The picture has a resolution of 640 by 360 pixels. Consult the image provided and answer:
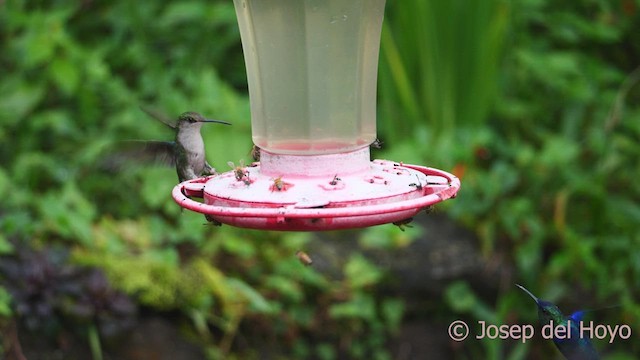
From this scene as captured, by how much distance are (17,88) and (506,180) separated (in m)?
2.48

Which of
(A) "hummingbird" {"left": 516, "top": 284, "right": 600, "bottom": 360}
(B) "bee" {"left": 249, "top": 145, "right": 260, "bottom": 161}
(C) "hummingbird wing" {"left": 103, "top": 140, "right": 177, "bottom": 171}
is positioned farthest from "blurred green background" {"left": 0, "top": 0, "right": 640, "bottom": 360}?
(A) "hummingbird" {"left": 516, "top": 284, "right": 600, "bottom": 360}

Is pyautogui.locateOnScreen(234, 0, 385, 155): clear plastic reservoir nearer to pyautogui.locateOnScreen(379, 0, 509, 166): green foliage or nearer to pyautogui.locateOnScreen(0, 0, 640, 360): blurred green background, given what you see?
pyautogui.locateOnScreen(0, 0, 640, 360): blurred green background

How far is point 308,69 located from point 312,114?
0.35ft

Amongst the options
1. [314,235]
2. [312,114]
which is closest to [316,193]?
[312,114]

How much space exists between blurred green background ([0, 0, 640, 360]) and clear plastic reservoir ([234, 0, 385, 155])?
1.55 metres

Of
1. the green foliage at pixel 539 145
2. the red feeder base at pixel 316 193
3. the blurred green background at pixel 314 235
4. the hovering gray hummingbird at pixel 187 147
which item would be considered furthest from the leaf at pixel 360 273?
the red feeder base at pixel 316 193

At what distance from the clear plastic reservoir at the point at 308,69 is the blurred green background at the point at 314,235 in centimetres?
155

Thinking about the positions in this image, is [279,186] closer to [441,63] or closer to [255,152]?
[255,152]

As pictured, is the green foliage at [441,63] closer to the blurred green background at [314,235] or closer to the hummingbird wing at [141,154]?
the blurred green background at [314,235]

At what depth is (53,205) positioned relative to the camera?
11.4 ft

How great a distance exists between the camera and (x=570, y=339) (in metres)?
2.09

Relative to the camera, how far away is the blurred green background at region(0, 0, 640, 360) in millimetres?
3461

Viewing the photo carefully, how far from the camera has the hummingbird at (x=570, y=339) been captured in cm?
206

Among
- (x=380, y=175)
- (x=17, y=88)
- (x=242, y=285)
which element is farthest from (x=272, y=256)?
(x=380, y=175)
